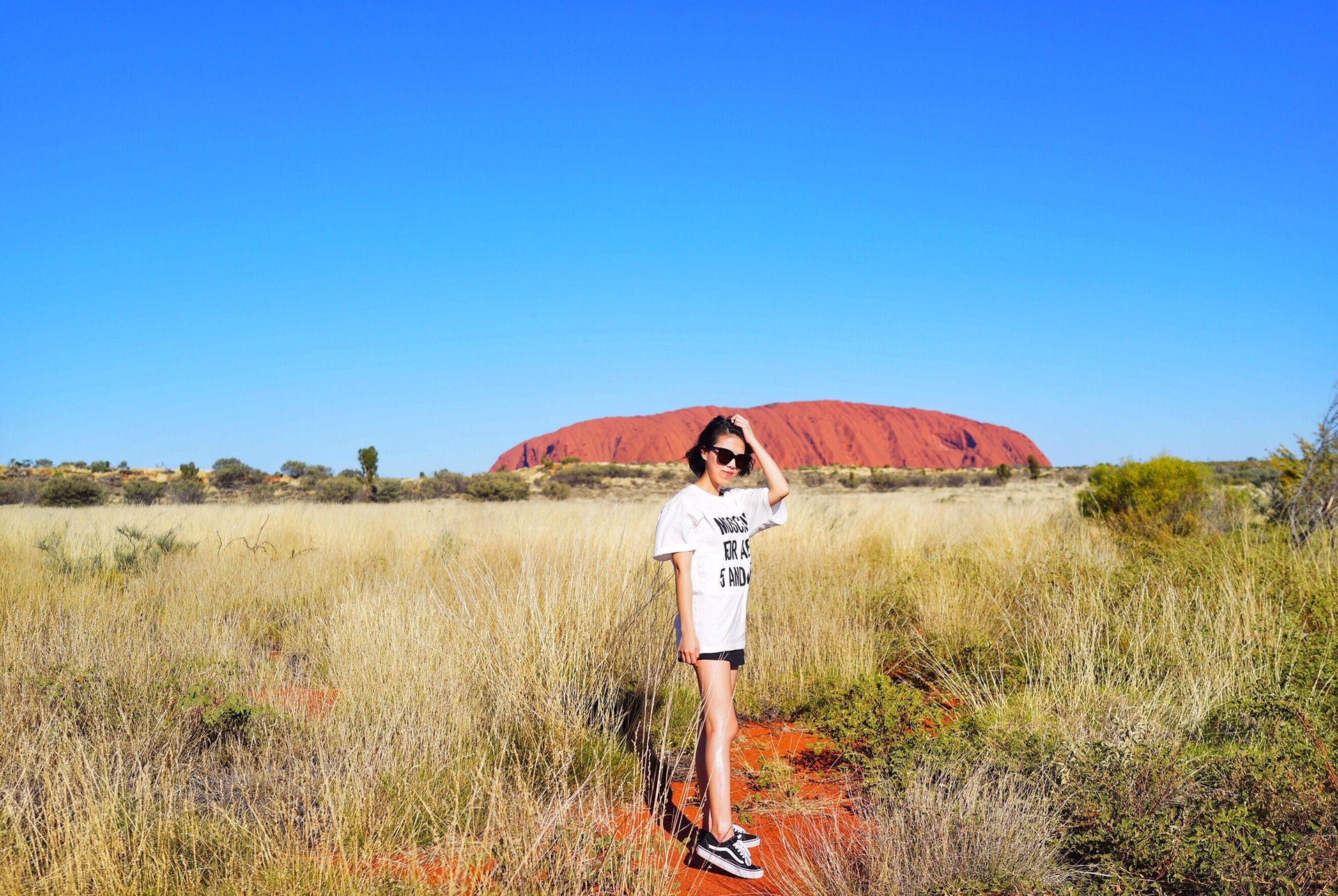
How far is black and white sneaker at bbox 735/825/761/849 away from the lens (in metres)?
3.09

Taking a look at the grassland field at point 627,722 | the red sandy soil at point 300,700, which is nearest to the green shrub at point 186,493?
the grassland field at point 627,722

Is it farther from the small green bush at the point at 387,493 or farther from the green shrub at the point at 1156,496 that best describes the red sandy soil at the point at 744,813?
the small green bush at the point at 387,493

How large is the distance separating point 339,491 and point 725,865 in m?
26.8

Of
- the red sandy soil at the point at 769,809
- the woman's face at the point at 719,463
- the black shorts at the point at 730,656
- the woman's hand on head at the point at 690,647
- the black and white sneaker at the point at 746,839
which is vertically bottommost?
the red sandy soil at the point at 769,809

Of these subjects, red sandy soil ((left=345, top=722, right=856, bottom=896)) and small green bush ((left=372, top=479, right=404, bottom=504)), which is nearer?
red sandy soil ((left=345, top=722, right=856, bottom=896))

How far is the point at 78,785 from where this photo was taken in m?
3.25

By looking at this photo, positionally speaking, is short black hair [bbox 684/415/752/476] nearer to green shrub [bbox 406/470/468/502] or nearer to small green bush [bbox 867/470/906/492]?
green shrub [bbox 406/470/468/502]

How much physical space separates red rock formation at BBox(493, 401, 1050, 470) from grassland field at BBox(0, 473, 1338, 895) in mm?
115077

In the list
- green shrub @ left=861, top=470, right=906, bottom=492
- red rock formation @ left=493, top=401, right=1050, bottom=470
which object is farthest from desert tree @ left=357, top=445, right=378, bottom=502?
red rock formation @ left=493, top=401, right=1050, bottom=470

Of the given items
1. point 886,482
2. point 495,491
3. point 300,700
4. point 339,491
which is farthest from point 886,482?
point 300,700

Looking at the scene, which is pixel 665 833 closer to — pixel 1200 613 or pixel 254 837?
pixel 254 837

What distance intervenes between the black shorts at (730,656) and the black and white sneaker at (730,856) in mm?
677

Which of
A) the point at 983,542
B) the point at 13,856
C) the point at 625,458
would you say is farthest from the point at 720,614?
the point at 625,458

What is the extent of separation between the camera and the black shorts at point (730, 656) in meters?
3.25
